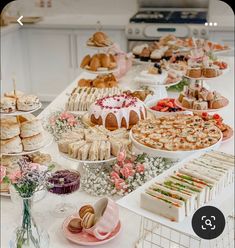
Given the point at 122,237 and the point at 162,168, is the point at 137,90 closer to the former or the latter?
the point at 162,168

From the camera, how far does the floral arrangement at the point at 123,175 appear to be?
1.01 metres

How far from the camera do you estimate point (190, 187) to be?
3.00 ft

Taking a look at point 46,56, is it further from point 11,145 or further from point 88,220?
point 88,220

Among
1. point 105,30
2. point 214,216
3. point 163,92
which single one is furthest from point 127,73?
point 214,216

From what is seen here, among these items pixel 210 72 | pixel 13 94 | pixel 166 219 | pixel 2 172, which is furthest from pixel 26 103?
pixel 210 72

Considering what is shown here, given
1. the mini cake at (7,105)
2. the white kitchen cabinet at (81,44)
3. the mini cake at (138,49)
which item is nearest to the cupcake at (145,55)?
the mini cake at (138,49)

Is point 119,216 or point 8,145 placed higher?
point 8,145

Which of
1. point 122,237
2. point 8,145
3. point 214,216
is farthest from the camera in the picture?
point 8,145

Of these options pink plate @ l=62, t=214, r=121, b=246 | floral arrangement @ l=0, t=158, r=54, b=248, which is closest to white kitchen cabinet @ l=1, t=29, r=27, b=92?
floral arrangement @ l=0, t=158, r=54, b=248

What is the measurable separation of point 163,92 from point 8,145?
1.42ft

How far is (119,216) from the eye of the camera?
100cm

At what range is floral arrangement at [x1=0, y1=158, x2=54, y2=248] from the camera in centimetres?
88

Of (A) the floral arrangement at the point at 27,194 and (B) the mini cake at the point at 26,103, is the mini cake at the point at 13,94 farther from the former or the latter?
(A) the floral arrangement at the point at 27,194

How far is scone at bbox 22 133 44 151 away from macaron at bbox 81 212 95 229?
20 cm
